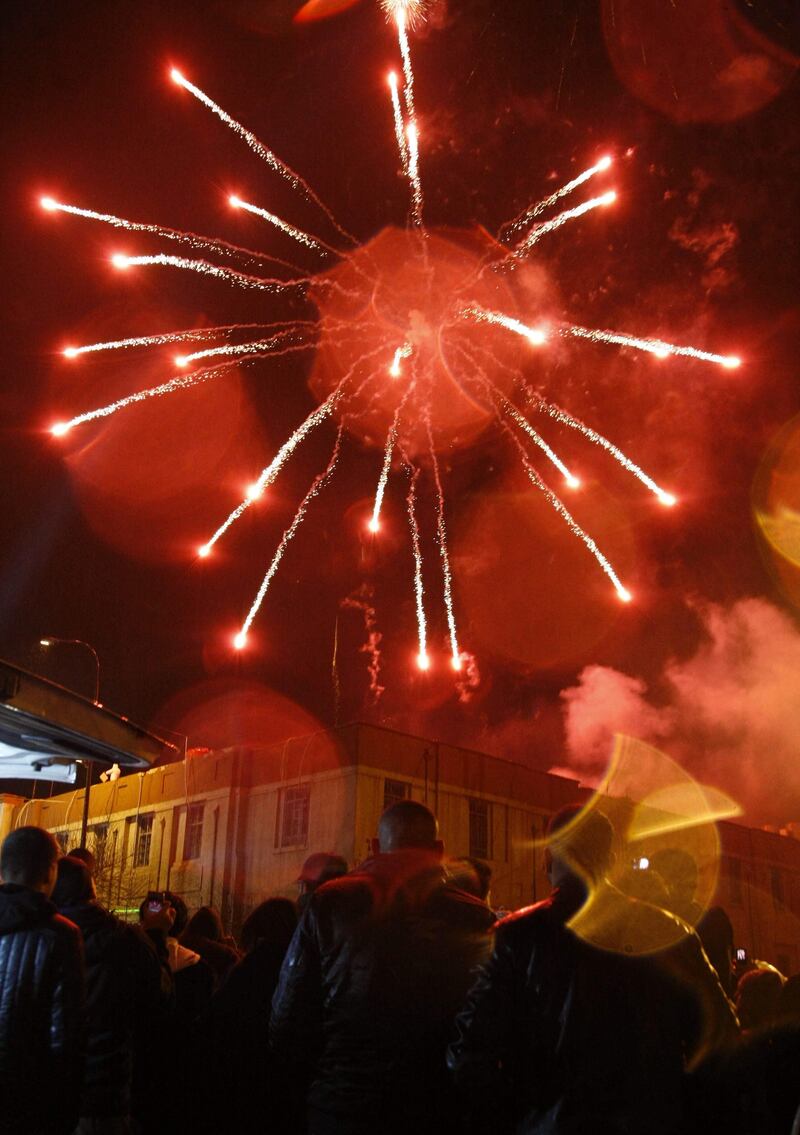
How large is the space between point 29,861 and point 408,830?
1.61 m

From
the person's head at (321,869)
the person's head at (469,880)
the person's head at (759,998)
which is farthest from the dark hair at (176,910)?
the person's head at (759,998)

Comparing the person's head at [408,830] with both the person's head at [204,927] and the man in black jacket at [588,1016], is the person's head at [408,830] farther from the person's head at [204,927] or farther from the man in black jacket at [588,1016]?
the person's head at [204,927]

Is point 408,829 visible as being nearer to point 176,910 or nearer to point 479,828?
point 176,910

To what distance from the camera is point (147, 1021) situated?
5207 mm

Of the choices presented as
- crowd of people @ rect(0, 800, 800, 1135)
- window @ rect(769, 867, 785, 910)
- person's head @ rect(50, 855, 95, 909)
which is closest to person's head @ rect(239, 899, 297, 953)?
crowd of people @ rect(0, 800, 800, 1135)

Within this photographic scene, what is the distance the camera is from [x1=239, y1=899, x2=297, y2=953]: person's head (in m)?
5.15

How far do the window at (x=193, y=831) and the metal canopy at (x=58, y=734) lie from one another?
1112 inches

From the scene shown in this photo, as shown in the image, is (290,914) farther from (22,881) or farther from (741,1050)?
(741,1050)

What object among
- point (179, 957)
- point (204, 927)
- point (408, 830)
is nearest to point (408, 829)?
point (408, 830)

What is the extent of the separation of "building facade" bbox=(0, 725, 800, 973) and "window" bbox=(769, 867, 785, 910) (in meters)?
3.28

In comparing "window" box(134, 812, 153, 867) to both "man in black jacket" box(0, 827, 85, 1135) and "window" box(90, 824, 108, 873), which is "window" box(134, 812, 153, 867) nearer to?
"window" box(90, 824, 108, 873)

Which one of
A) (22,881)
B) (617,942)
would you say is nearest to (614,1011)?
(617,942)

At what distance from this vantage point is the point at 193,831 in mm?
36094

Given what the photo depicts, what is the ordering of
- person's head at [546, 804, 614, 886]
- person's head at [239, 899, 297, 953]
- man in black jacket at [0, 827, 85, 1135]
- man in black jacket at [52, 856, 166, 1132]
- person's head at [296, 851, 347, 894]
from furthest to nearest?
person's head at [296, 851, 347, 894] → person's head at [239, 899, 297, 953] → man in black jacket at [52, 856, 166, 1132] → man in black jacket at [0, 827, 85, 1135] → person's head at [546, 804, 614, 886]
